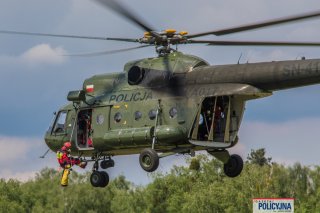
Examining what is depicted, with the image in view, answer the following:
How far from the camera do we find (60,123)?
3238cm

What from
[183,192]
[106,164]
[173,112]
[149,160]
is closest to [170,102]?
[173,112]

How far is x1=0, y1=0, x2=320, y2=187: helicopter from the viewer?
27359mm

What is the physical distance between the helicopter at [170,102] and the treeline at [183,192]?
46.2 metres

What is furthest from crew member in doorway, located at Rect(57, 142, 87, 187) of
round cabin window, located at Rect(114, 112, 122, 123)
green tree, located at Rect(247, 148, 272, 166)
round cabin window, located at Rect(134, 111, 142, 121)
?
green tree, located at Rect(247, 148, 272, 166)

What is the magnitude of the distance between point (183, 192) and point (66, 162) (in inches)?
2136

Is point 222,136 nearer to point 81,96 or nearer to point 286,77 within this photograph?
point 286,77

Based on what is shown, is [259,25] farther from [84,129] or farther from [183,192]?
[183,192]

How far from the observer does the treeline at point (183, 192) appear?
78375 millimetres

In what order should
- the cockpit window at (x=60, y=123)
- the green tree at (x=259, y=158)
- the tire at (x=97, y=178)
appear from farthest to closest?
the green tree at (x=259, y=158), the cockpit window at (x=60, y=123), the tire at (x=97, y=178)

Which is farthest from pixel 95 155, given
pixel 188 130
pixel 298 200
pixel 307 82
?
pixel 298 200

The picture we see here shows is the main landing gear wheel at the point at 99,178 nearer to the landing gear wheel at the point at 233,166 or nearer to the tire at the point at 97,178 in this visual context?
the tire at the point at 97,178

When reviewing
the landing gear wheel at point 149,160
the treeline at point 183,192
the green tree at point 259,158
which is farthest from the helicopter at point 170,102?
the green tree at point 259,158

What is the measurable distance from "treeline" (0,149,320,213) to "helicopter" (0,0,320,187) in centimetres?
4620

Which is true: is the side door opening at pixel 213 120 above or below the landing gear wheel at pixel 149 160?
above
